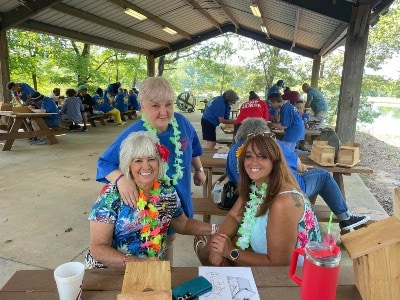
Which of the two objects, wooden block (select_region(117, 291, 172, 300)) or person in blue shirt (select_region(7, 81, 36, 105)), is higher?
person in blue shirt (select_region(7, 81, 36, 105))

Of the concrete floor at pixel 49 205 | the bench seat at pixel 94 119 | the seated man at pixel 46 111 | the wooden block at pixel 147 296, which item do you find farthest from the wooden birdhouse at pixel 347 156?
the bench seat at pixel 94 119

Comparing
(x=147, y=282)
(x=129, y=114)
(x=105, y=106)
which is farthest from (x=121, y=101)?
(x=147, y=282)

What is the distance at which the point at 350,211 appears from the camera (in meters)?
3.03

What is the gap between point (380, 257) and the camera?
38.5 inches

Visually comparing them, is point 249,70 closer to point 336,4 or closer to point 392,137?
point 392,137

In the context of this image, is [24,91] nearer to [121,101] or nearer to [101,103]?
[101,103]

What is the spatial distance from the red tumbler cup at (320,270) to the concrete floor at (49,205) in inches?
A: 75.8

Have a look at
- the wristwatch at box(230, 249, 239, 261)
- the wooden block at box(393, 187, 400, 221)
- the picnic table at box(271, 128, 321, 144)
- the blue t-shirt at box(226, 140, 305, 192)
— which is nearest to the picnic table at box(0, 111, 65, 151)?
the picnic table at box(271, 128, 321, 144)

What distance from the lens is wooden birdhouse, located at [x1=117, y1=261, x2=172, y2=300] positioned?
88 cm

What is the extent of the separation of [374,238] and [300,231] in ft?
1.70

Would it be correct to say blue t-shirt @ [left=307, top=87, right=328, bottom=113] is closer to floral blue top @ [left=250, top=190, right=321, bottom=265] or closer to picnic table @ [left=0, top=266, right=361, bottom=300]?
floral blue top @ [left=250, top=190, right=321, bottom=265]

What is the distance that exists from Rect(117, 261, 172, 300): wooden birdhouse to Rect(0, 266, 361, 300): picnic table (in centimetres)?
18

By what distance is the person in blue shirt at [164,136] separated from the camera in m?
1.82

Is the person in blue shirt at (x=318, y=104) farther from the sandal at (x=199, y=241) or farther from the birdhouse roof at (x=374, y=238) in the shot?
the birdhouse roof at (x=374, y=238)
